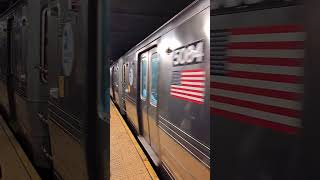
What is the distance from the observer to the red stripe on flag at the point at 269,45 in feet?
3.50

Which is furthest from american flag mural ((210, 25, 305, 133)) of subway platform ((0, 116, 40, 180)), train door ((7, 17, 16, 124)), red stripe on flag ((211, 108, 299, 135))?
train door ((7, 17, 16, 124))

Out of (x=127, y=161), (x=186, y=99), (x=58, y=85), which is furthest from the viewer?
(x=127, y=161)

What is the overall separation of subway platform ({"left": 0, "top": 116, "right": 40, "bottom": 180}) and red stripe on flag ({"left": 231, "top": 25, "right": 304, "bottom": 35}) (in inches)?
111

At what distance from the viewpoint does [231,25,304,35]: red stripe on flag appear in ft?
3.48

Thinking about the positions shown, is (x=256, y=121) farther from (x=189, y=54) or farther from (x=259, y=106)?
(x=189, y=54)

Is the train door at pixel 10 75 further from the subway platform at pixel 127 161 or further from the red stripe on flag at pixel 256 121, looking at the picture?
the red stripe on flag at pixel 256 121

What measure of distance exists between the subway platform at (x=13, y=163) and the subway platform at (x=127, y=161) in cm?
108

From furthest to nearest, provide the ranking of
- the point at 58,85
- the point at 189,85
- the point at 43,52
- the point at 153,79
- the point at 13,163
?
the point at 153,79 → the point at 43,52 → the point at 13,163 → the point at 189,85 → the point at 58,85

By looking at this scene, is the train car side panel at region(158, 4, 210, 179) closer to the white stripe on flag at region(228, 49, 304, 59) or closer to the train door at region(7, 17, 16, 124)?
the white stripe on flag at region(228, 49, 304, 59)

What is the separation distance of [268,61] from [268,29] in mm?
117

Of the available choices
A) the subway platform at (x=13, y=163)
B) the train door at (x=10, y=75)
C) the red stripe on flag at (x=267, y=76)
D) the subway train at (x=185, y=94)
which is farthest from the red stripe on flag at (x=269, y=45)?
the train door at (x=10, y=75)

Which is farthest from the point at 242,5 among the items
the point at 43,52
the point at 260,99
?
the point at 43,52

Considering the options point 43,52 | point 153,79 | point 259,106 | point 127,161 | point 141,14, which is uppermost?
point 141,14

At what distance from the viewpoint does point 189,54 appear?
3123mm
